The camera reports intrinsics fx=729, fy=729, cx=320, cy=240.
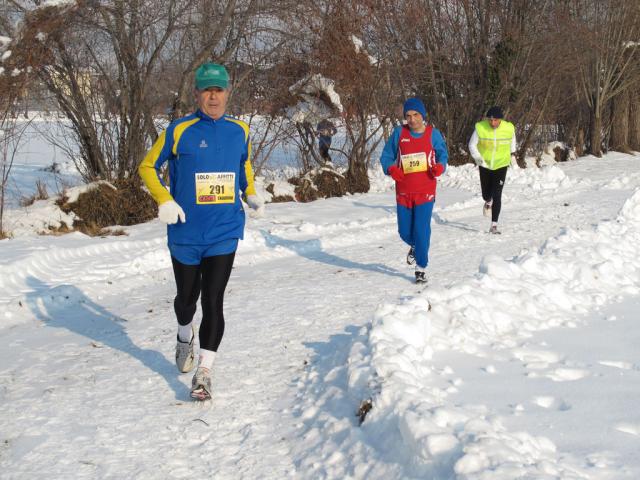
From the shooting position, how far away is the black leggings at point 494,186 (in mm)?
10555

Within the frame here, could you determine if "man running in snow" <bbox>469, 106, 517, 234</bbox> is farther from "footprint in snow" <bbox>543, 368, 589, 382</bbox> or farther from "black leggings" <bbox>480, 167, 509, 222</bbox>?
"footprint in snow" <bbox>543, 368, 589, 382</bbox>

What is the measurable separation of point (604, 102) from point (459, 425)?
25.4m

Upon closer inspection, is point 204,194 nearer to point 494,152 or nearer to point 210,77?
point 210,77

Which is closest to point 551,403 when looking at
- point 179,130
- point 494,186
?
point 179,130

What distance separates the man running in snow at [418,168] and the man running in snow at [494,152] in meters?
3.10

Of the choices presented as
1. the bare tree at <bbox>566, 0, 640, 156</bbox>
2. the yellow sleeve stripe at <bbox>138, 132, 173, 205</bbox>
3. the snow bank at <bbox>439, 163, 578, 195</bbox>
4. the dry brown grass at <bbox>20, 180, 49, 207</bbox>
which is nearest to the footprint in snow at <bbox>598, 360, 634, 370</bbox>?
the yellow sleeve stripe at <bbox>138, 132, 173, 205</bbox>

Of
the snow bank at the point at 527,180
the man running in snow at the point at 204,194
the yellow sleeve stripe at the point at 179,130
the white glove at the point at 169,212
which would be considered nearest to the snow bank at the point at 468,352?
the man running in snow at the point at 204,194

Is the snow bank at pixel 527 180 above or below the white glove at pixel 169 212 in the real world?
below

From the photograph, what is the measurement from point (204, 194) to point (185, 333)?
1.00 metres

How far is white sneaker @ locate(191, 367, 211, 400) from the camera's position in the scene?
4.43 meters

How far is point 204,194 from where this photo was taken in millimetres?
4496

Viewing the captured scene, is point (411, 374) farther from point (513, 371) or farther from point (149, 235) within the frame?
point (149, 235)

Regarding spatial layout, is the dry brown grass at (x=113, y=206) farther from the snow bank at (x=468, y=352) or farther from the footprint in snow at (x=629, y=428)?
the footprint in snow at (x=629, y=428)

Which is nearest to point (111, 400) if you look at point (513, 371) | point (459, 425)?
point (459, 425)
